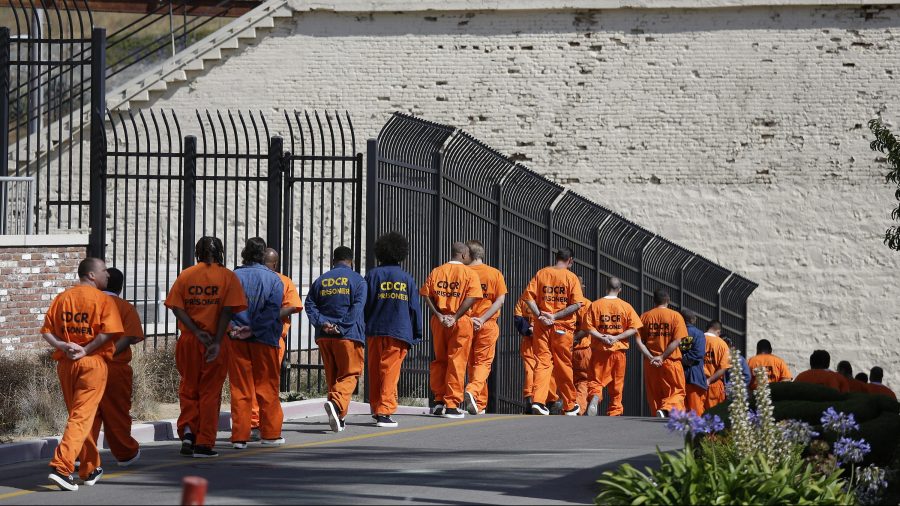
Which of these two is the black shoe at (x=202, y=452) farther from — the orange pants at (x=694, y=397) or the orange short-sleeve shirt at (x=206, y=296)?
the orange pants at (x=694, y=397)

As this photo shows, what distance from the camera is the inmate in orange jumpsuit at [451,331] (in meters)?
13.7

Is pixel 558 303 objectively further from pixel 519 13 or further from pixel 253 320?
pixel 519 13

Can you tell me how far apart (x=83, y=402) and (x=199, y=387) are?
1417mm

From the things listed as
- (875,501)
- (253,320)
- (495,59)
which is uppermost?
(495,59)

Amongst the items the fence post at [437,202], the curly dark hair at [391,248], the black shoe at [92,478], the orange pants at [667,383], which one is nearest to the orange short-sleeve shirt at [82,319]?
the black shoe at [92,478]

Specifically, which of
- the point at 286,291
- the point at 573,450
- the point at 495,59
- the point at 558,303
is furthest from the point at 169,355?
the point at 495,59

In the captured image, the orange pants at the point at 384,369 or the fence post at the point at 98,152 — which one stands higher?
the fence post at the point at 98,152

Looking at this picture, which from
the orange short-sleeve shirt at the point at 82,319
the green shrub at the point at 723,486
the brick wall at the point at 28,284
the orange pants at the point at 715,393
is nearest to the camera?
the green shrub at the point at 723,486

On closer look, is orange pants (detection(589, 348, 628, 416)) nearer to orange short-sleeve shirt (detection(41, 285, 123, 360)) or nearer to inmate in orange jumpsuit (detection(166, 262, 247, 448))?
inmate in orange jumpsuit (detection(166, 262, 247, 448))

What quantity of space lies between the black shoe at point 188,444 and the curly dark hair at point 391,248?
3112 mm

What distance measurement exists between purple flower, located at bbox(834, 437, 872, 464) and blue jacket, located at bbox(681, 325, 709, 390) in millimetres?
9506

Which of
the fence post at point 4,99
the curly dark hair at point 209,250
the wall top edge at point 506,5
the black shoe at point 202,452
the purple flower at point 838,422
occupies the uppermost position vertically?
the wall top edge at point 506,5

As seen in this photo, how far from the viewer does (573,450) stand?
10969 millimetres

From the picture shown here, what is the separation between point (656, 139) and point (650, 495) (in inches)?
896
